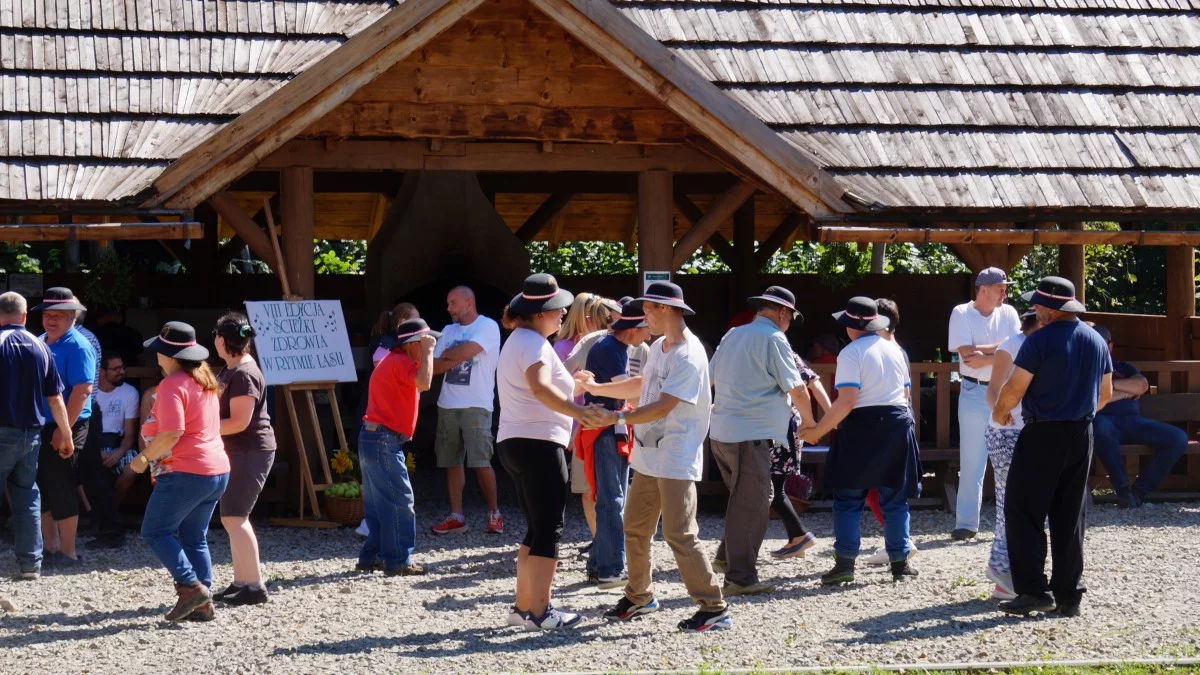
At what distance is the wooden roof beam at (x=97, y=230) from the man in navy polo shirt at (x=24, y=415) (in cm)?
93

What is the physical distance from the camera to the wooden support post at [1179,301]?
1196cm

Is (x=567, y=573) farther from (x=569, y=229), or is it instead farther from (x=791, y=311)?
(x=569, y=229)

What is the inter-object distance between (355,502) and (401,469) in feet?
5.74

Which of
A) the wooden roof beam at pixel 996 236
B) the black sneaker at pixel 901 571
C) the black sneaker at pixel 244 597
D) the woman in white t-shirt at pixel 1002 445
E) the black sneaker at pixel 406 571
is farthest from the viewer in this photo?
the wooden roof beam at pixel 996 236

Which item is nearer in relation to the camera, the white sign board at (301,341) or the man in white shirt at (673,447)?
the man in white shirt at (673,447)

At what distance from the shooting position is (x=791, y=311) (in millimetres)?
8102

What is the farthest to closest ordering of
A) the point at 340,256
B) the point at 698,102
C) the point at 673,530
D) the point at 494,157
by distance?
the point at 340,256, the point at 494,157, the point at 698,102, the point at 673,530

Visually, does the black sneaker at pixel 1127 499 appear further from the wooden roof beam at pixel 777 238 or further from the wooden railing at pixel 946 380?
the wooden roof beam at pixel 777 238

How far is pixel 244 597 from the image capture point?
7.67 metres

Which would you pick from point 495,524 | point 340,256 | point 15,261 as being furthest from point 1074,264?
point 340,256

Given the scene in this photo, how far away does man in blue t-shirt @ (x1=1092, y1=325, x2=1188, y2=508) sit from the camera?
1090cm

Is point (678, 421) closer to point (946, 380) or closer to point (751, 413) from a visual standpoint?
point (751, 413)

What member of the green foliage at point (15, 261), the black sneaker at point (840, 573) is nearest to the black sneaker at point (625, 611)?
the black sneaker at point (840, 573)

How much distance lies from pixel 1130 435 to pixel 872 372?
3.84m
